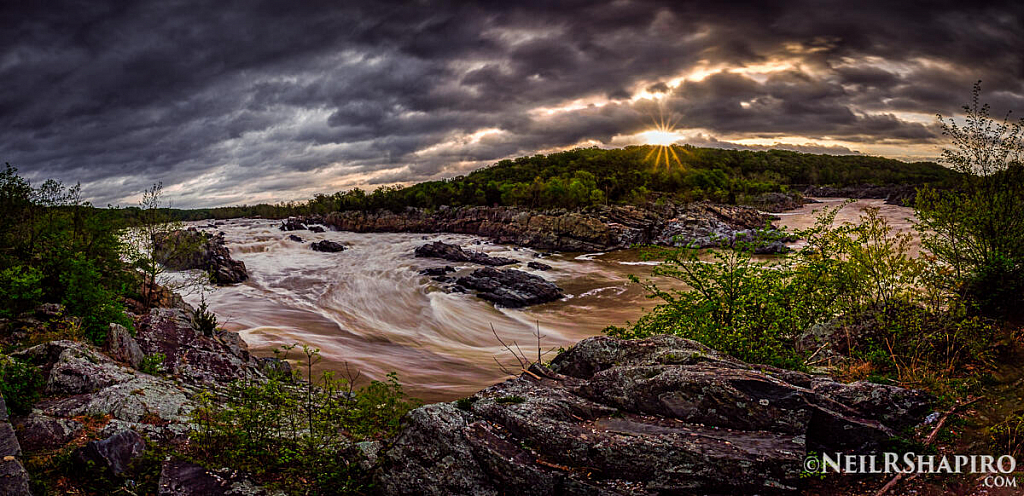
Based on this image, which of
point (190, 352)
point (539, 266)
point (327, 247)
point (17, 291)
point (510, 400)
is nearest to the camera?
point (510, 400)

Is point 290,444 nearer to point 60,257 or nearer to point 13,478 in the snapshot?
point 13,478

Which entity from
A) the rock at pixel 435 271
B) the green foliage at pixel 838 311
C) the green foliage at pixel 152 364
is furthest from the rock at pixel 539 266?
the green foliage at pixel 152 364

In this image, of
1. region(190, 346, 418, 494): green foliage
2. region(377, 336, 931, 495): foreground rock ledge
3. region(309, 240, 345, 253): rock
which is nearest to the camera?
region(377, 336, 931, 495): foreground rock ledge

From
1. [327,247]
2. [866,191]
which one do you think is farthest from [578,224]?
[866,191]

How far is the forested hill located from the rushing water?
150 feet

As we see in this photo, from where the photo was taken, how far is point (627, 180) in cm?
10869

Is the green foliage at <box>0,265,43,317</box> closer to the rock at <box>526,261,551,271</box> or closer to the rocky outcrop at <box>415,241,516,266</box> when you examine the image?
the rock at <box>526,261,551,271</box>

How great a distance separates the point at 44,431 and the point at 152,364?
15.9 ft

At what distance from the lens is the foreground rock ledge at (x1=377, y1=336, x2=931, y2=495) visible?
17.5 ft

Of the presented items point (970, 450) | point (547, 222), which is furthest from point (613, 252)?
point (970, 450)

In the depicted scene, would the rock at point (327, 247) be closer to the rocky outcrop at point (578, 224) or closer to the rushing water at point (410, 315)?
the rushing water at point (410, 315)

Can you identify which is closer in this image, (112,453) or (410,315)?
(112,453)

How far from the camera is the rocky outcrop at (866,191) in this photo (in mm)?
91938

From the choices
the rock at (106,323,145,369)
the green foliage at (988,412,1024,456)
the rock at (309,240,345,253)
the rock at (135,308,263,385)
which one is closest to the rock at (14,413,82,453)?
the rock at (106,323,145,369)
